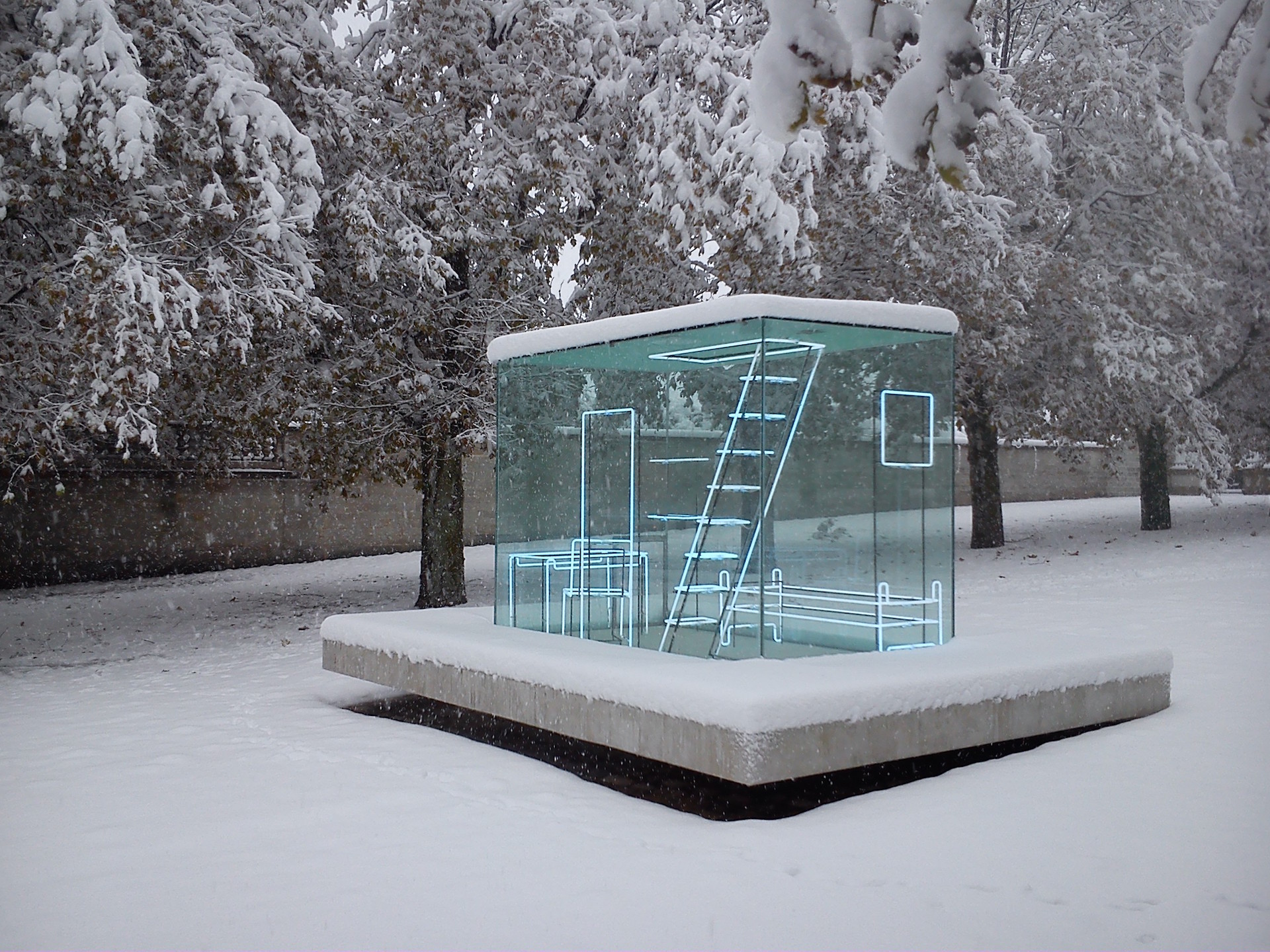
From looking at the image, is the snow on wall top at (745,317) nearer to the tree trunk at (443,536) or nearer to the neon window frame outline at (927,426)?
the neon window frame outline at (927,426)

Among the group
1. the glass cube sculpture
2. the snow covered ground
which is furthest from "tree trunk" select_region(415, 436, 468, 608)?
the snow covered ground

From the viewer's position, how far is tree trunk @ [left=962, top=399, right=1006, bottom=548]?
63.6 feet

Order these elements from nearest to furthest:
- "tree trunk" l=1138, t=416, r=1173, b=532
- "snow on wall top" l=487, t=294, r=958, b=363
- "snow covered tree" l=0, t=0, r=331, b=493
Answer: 1. "snow on wall top" l=487, t=294, r=958, b=363
2. "snow covered tree" l=0, t=0, r=331, b=493
3. "tree trunk" l=1138, t=416, r=1173, b=532

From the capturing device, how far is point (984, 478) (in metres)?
20.2

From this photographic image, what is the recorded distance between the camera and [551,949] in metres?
4.31

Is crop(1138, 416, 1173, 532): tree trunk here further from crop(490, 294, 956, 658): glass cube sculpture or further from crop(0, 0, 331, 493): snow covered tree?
crop(0, 0, 331, 493): snow covered tree

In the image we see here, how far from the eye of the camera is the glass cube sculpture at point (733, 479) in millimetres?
8133

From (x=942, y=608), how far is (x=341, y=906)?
185 inches

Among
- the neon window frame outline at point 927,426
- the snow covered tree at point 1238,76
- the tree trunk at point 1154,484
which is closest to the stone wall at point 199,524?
the tree trunk at point 1154,484

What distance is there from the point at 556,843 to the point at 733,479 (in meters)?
4.32

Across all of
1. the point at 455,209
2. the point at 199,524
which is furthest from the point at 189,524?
the point at 455,209

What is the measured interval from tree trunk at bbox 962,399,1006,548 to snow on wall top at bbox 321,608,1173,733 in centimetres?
1160

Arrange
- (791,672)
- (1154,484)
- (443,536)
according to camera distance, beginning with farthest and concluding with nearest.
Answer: (1154,484) < (443,536) < (791,672)

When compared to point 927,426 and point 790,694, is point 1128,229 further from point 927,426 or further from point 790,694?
point 790,694
